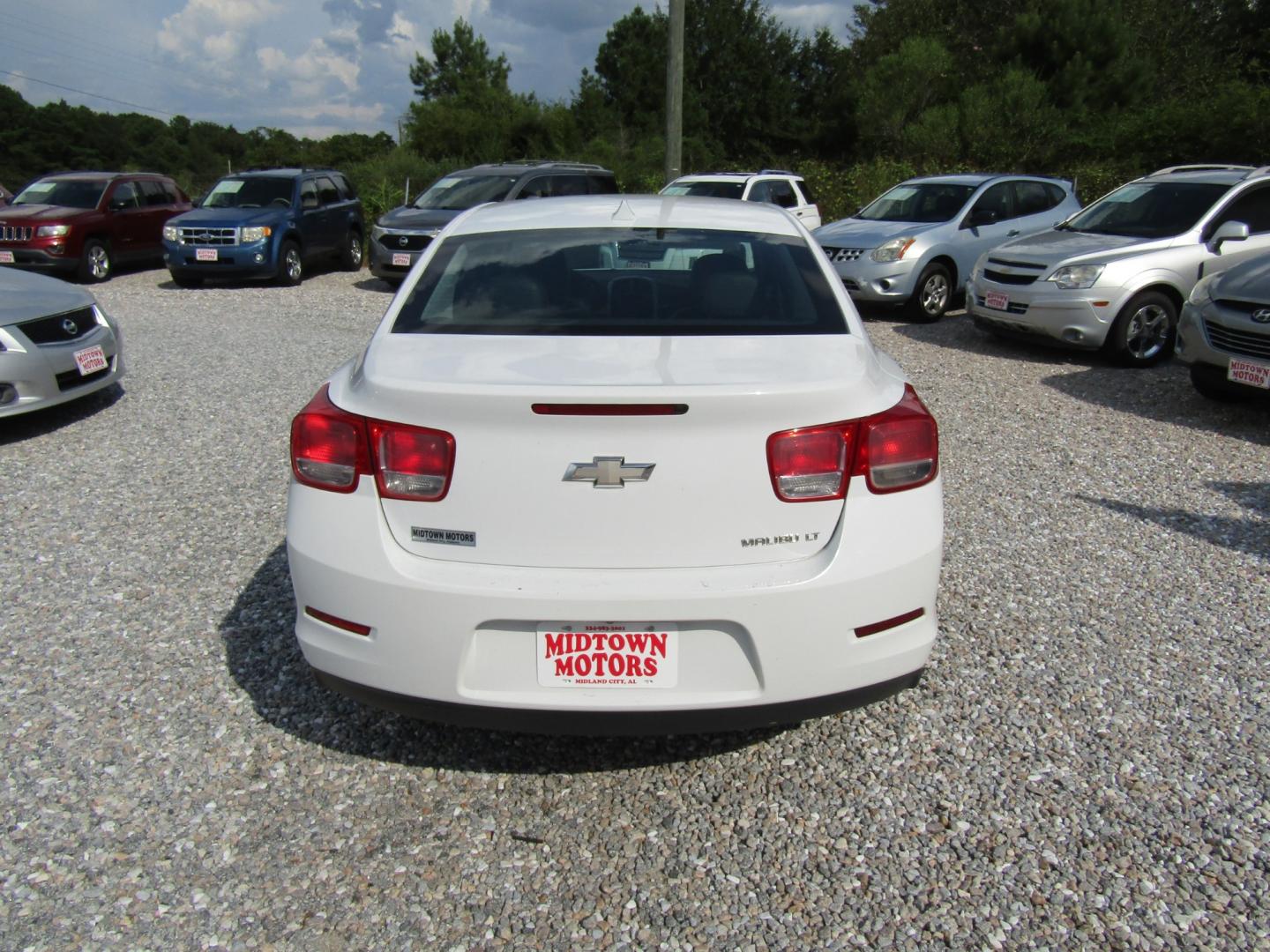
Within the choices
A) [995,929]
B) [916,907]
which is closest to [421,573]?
[916,907]

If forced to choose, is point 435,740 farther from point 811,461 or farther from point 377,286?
point 377,286

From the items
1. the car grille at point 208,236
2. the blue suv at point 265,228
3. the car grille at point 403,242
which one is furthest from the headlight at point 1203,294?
the car grille at point 208,236

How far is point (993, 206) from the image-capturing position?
12344 mm

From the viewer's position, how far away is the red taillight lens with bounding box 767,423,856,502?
2.44 m

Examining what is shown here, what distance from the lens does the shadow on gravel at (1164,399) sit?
721 cm

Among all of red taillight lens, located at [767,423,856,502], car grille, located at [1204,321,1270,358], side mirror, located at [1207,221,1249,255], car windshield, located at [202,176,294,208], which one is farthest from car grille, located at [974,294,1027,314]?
car windshield, located at [202,176,294,208]

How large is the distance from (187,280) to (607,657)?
1449 centimetres

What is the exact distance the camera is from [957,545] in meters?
4.77

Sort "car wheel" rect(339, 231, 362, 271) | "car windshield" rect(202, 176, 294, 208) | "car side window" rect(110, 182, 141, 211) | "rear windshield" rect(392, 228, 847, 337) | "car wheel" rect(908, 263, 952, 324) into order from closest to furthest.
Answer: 1. "rear windshield" rect(392, 228, 847, 337)
2. "car wheel" rect(908, 263, 952, 324)
3. "car windshield" rect(202, 176, 294, 208)
4. "car side window" rect(110, 182, 141, 211)
5. "car wheel" rect(339, 231, 362, 271)

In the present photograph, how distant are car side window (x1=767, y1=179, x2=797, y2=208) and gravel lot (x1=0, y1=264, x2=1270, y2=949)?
11194 mm

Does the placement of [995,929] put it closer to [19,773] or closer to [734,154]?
[19,773]

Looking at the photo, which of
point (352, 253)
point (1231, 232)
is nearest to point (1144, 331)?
point (1231, 232)

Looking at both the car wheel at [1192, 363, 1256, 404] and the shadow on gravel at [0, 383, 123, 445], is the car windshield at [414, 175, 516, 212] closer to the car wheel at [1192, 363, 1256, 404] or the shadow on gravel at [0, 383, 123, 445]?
the shadow on gravel at [0, 383, 123, 445]

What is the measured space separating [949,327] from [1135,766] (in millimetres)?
9197
